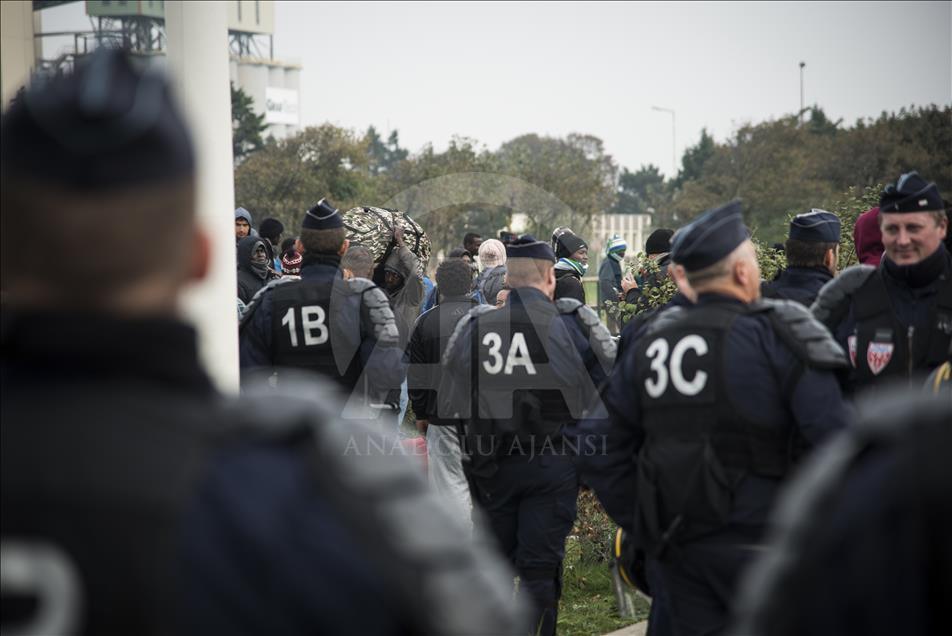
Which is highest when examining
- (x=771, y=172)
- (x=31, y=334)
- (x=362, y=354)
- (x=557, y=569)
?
(x=771, y=172)

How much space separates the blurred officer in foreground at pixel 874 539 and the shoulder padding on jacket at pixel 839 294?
161 inches

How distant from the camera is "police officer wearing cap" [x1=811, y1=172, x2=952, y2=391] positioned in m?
5.30

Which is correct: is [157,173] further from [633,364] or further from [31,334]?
[633,364]

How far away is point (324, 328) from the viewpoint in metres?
6.78

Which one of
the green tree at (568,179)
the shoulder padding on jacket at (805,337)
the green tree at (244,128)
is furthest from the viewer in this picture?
the green tree at (244,128)

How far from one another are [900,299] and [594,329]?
166 cm

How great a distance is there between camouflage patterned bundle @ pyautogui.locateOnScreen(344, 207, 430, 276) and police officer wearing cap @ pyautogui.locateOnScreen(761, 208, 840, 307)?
145 inches

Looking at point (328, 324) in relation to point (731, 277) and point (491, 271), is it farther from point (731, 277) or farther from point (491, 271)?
point (491, 271)

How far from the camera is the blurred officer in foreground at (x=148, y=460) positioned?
151 cm

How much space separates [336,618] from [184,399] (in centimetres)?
37

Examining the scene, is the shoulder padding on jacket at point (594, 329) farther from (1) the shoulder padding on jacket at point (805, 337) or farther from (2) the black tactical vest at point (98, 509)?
(2) the black tactical vest at point (98, 509)

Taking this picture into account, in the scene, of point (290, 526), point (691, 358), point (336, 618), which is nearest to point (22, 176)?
point (290, 526)

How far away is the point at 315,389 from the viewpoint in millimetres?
1919

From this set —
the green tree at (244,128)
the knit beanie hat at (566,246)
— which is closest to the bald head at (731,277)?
the knit beanie hat at (566,246)
